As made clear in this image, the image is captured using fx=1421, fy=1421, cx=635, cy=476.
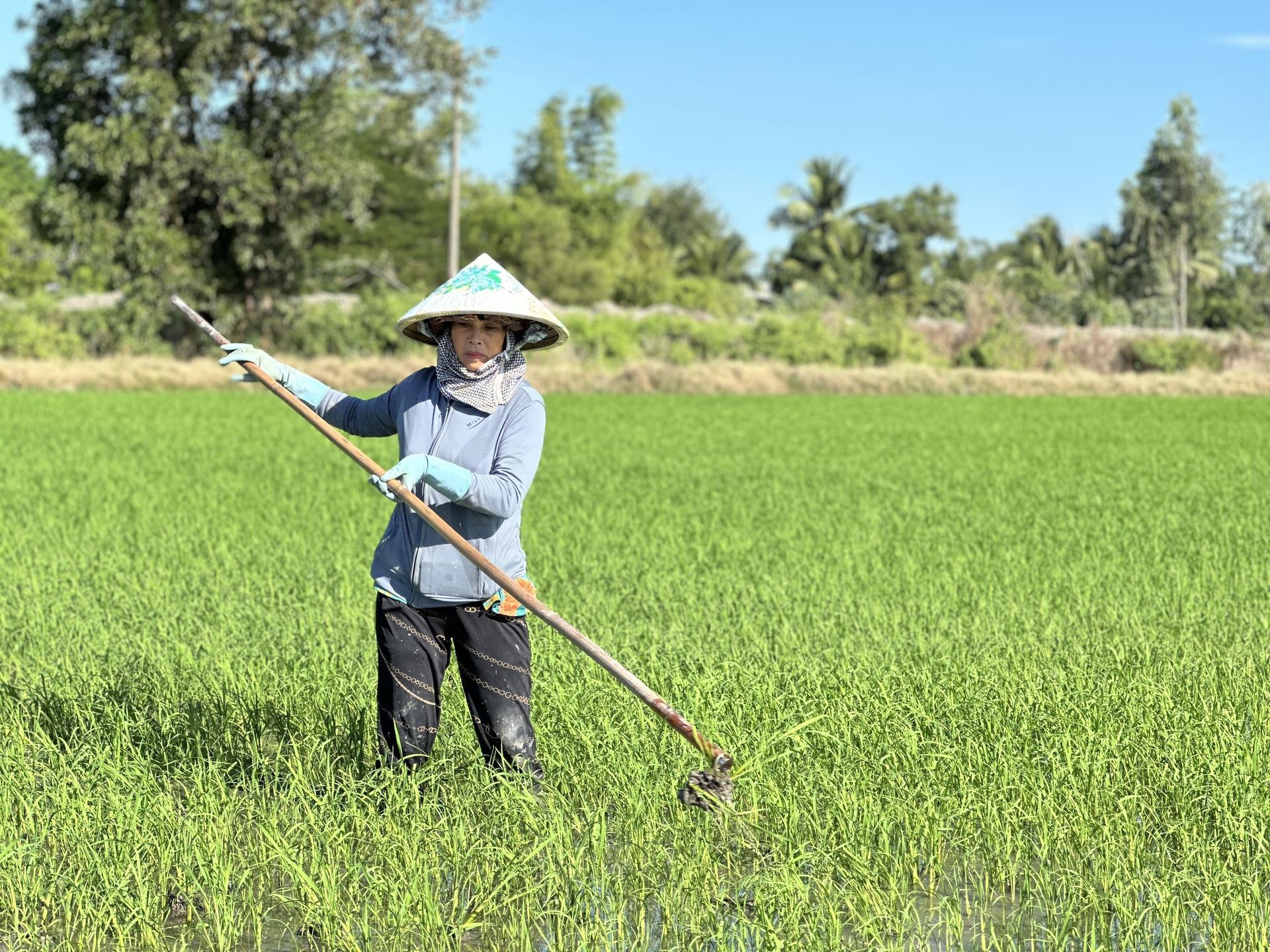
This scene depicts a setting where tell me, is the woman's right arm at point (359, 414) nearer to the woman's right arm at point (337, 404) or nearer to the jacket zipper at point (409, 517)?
the woman's right arm at point (337, 404)

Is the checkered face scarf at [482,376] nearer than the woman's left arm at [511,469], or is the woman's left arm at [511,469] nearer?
the woman's left arm at [511,469]

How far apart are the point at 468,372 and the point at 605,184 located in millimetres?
48521

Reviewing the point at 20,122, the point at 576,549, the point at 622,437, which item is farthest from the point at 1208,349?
the point at 576,549

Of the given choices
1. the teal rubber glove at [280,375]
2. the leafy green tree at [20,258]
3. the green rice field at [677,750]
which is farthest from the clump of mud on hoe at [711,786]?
the leafy green tree at [20,258]

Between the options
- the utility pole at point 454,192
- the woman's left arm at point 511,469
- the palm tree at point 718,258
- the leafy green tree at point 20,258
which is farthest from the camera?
the palm tree at point 718,258

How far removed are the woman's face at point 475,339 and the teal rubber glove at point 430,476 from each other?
0.27 metres

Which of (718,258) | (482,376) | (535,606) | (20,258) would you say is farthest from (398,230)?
(535,606)

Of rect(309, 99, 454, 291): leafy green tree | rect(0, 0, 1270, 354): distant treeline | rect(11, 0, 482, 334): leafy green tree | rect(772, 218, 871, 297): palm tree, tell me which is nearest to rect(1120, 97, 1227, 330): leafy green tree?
rect(0, 0, 1270, 354): distant treeline

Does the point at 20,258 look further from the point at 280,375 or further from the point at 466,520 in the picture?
the point at 466,520

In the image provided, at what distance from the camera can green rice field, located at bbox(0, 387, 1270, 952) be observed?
9.33 ft

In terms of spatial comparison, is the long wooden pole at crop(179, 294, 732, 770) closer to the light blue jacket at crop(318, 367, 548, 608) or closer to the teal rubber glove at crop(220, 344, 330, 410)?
the light blue jacket at crop(318, 367, 548, 608)

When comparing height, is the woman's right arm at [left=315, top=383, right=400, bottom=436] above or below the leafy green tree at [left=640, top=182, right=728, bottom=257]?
below

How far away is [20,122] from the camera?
24281 mm

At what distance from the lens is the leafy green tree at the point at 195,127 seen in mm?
23234
